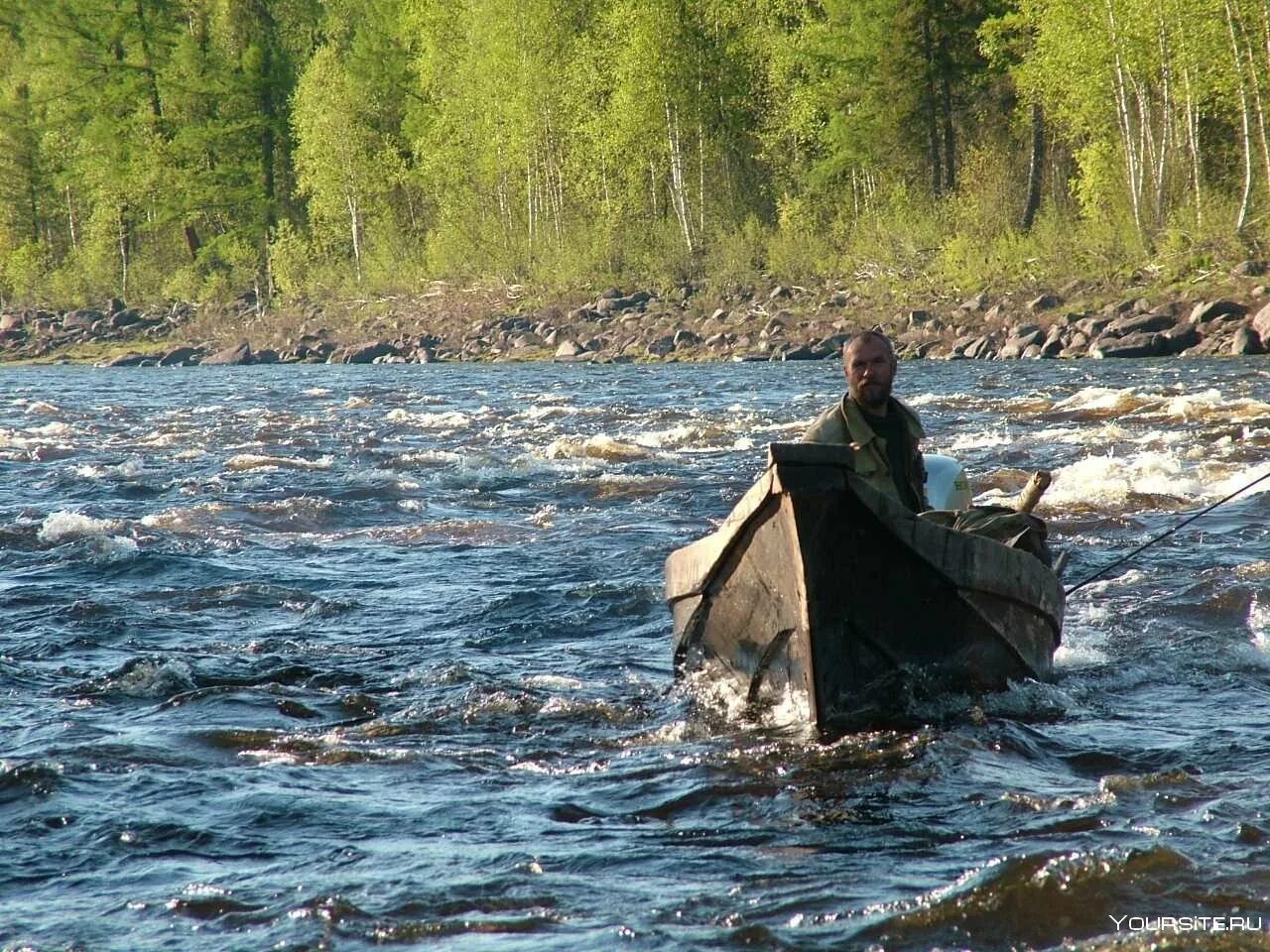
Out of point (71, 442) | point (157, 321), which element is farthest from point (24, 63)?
point (71, 442)

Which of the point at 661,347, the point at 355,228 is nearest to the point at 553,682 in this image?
the point at 661,347

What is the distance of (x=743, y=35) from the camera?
46.9m

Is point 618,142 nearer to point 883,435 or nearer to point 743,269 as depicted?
point 743,269

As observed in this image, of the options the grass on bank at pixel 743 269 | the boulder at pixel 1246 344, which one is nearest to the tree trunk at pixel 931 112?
the grass on bank at pixel 743 269

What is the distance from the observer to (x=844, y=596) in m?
5.95

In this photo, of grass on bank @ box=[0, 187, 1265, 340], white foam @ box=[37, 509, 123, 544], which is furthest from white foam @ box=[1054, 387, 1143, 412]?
grass on bank @ box=[0, 187, 1265, 340]

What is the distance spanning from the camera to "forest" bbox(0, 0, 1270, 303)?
36188mm

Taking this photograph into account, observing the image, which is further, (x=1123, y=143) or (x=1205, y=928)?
(x=1123, y=143)

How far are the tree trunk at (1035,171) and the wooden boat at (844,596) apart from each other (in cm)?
3548

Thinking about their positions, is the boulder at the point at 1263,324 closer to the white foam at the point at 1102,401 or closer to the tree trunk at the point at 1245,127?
the tree trunk at the point at 1245,127

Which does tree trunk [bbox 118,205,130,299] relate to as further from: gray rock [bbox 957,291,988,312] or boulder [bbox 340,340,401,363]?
gray rock [bbox 957,291,988,312]

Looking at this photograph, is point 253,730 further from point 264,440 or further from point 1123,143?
point 1123,143

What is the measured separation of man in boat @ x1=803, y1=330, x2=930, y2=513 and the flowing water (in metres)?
0.99

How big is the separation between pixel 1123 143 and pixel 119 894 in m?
36.6
